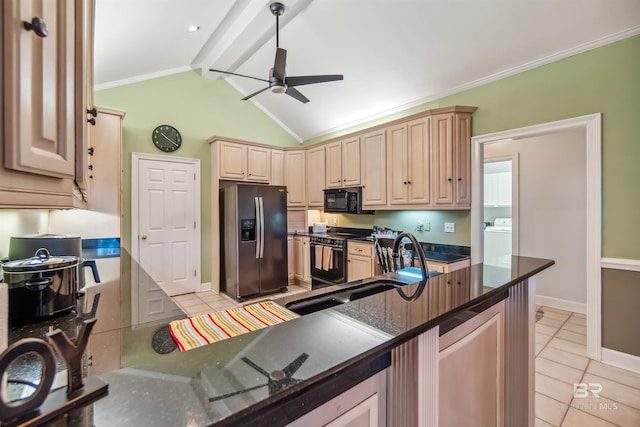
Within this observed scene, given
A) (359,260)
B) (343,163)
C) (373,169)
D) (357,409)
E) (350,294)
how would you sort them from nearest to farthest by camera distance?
(357,409), (350,294), (359,260), (373,169), (343,163)

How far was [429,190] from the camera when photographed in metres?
3.49

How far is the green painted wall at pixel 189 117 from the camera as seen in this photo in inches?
162

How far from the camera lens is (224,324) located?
36.7 inches

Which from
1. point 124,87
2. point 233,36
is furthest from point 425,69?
point 124,87

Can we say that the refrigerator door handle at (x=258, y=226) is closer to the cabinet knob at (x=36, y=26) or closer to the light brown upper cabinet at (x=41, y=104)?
the light brown upper cabinet at (x=41, y=104)

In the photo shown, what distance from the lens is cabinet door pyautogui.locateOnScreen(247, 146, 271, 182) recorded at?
489cm

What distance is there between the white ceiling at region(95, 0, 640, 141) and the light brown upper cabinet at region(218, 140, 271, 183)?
1163 millimetres

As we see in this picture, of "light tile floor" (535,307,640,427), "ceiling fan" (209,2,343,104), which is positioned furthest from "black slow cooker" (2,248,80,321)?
"light tile floor" (535,307,640,427)

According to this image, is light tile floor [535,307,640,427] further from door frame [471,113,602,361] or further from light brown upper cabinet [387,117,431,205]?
light brown upper cabinet [387,117,431,205]

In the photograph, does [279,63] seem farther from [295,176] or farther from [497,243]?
[497,243]

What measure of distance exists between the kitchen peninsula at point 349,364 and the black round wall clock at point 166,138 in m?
3.28

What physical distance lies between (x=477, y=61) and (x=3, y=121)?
378 centimetres

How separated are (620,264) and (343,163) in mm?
3310

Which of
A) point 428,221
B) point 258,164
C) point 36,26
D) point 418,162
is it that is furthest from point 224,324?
point 258,164
